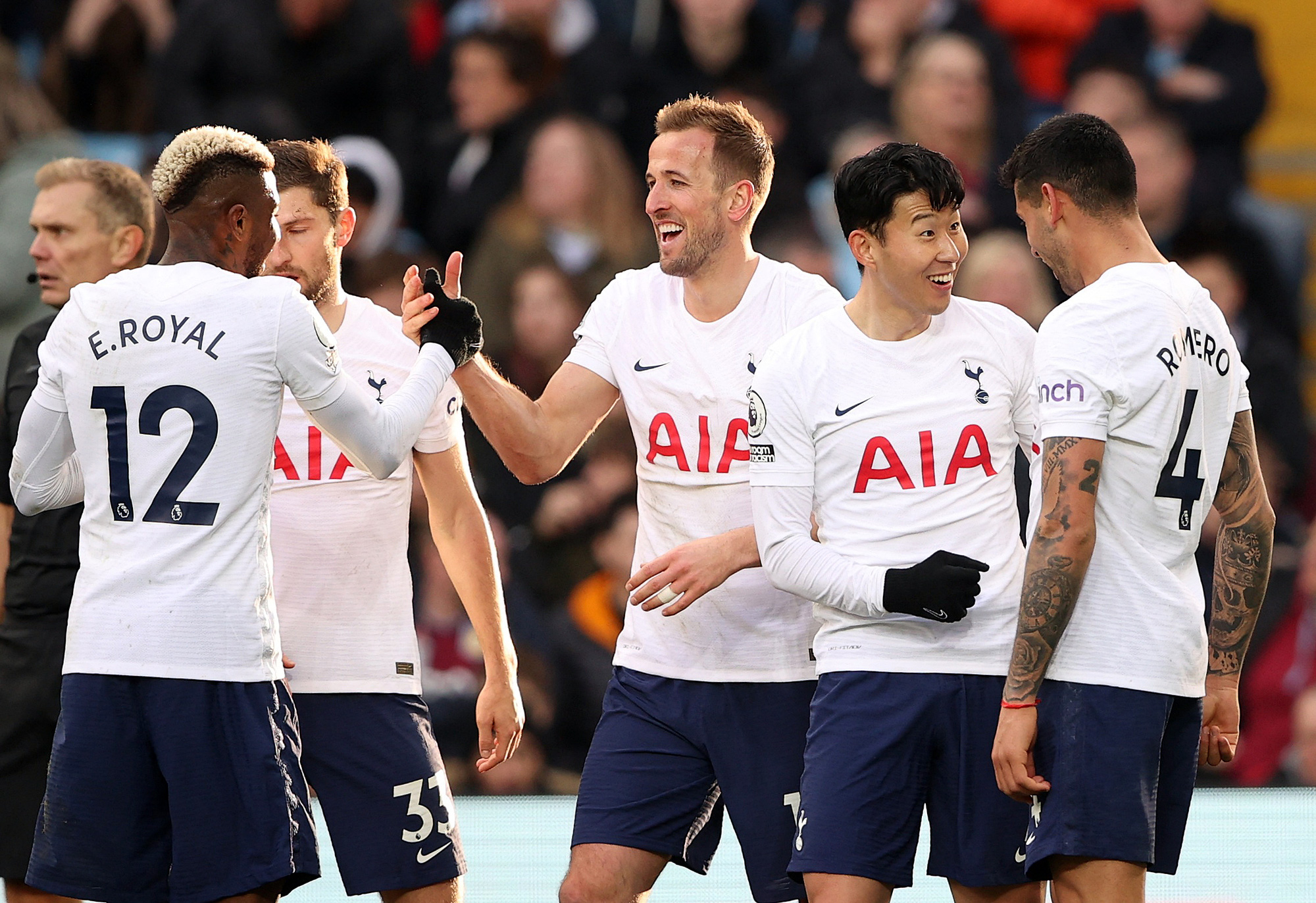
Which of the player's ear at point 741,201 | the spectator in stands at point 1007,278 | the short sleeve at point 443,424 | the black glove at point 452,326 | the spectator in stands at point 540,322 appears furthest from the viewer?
the spectator in stands at point 540,322

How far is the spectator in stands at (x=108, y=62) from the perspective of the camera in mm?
9469

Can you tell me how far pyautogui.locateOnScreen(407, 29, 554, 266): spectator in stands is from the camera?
930 centimetres

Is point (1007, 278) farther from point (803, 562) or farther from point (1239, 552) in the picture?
point (803, 562)

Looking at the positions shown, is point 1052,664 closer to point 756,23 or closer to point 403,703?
point 403,703

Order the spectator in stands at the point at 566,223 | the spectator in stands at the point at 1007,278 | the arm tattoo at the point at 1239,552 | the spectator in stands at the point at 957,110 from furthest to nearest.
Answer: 1. the spectator in stands at the point at 957,110
2. the spectator in stands at the point at 566,223
3. the spectator in stands at the point at 1007,278
4. the arm tattoo at the point at 1239,552

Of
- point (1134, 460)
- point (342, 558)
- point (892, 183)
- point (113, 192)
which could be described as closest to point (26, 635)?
point (342, 558)

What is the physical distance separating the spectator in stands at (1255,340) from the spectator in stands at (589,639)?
3.32m

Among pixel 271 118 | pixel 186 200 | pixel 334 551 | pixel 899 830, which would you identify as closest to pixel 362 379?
pixel 334 551

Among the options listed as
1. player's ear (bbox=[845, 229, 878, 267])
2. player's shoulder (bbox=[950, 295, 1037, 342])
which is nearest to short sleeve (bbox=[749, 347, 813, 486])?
player's ear (bbox=[845, 229, 878, 267])

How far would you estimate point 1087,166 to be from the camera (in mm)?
3797

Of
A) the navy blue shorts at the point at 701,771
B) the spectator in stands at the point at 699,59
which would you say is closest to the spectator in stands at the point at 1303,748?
the spectator in stands at the point at 699,59

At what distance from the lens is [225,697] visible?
368cm

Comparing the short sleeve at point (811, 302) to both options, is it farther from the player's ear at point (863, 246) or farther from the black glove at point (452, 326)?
the black glove at point (452, 326)

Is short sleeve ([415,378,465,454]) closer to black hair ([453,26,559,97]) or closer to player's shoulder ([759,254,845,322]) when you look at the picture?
player's shoulder ([759,254,845,322])
